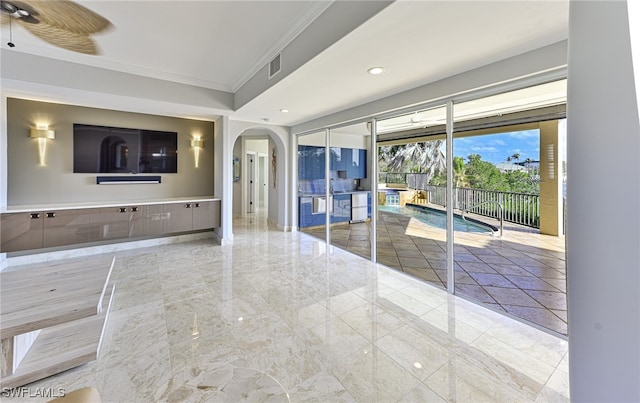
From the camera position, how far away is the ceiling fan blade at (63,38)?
108 inches

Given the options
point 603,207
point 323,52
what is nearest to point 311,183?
point 323,52

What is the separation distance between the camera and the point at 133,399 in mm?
1645

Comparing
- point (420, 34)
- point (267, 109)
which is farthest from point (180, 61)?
point (420, 34)

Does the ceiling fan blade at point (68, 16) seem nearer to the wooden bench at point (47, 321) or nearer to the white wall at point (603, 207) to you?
the wooden bench at point (47, 321)

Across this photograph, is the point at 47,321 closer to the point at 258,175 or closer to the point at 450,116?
the point at 450,116

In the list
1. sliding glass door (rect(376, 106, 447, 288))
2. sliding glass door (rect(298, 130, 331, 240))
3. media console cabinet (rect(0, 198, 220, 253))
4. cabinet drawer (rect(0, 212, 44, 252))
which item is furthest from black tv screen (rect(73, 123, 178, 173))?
sliding glass door (rect(376, 106, 447, 288))

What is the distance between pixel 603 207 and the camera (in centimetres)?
84

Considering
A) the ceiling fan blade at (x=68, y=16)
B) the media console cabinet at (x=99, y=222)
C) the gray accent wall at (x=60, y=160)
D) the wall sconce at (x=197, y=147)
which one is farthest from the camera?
the wall sconce at (x=197, y=147)

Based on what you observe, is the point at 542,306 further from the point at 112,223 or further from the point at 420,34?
the point at 112,223

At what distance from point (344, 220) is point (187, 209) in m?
3.84

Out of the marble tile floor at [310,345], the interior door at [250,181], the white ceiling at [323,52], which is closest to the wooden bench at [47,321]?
the marble tile floor at [310,345]

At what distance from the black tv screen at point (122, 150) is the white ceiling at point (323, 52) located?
1.51 m

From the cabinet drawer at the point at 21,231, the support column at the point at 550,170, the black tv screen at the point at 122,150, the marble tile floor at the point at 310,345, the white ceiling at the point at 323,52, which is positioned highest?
the white ceiling at the point at 323,52

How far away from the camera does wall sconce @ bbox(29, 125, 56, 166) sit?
4109 millimetres
